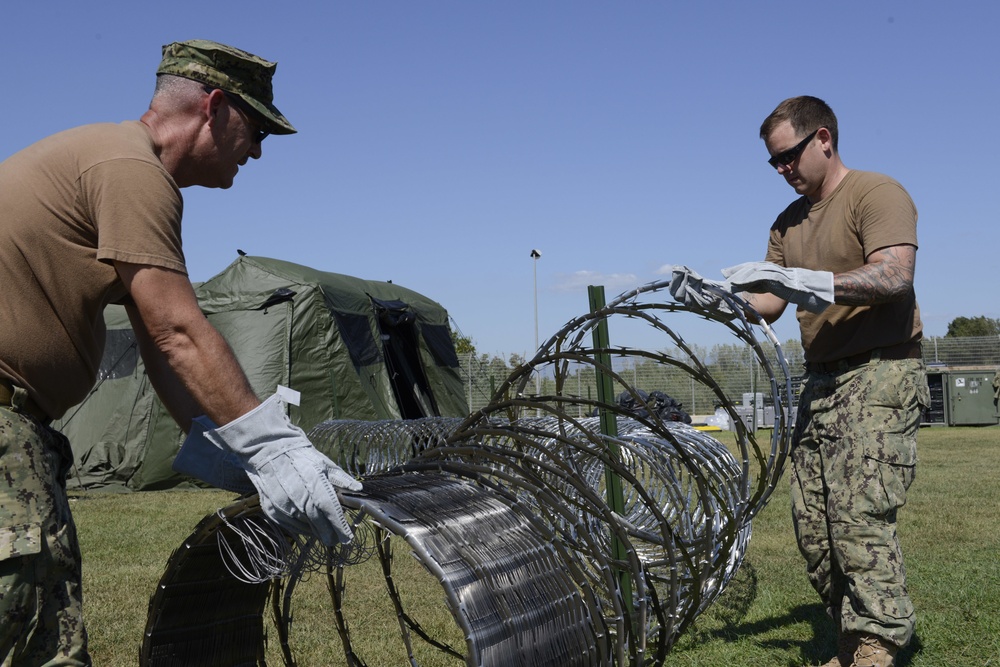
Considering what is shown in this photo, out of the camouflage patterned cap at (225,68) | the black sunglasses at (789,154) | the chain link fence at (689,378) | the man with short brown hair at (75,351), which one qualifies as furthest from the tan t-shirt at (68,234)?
the chain link fence at (689,378)

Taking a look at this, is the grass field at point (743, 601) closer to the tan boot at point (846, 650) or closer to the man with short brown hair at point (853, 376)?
the tan boot at point (846, 650)

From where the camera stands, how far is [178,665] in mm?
3289

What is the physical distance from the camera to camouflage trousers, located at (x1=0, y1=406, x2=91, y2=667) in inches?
90.7

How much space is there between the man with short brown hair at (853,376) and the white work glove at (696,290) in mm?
172

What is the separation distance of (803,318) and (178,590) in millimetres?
2861

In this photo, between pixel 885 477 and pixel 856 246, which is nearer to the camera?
pixel 885 477

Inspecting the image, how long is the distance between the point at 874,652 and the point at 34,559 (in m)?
3.19

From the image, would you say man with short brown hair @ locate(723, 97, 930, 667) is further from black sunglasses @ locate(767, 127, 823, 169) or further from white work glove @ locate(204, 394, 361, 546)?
white work glove @ locate(204, 394, 361, 546)

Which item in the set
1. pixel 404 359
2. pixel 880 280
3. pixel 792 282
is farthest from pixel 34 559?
pixel 404 359

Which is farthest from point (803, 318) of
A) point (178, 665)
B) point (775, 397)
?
point (178, 665)

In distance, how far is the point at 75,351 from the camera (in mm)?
2547

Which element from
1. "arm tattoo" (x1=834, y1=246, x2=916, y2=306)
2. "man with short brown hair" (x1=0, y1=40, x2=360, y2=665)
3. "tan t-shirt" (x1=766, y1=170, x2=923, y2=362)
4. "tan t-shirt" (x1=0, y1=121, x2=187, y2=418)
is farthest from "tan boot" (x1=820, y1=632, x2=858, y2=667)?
"tan t-shirt" (x1=0, y1=121, x2=187, y2=418)

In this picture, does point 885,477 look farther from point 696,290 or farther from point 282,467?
point 282,467

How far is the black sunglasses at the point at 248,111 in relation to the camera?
2713 mm
